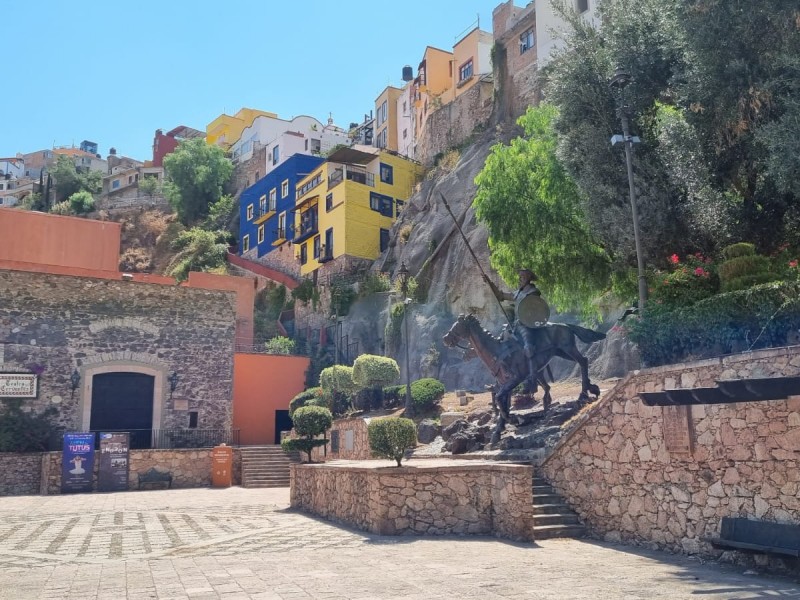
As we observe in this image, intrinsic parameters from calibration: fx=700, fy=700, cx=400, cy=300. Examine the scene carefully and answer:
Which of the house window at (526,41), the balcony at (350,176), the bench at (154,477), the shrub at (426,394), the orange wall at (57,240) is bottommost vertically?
the bench at (154,477)

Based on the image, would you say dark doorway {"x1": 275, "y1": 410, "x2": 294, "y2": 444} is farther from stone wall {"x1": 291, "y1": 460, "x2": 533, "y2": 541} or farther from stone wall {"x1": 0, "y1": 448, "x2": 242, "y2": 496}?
stone wall {"x1": 291, "y1": 460, "x2": 533, "y2": 541}

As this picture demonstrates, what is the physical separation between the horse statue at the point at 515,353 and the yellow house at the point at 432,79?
37487mm

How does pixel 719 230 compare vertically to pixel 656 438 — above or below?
above

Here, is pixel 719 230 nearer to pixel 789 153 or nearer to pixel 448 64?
pixel 789 153

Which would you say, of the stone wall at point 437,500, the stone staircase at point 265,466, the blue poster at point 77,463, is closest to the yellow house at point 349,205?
the stone staircase at point 265,466

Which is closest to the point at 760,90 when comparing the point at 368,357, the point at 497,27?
the point at 368,357

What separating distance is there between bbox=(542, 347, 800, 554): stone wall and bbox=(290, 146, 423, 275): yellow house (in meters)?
30.4

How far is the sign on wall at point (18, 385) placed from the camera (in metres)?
23.6

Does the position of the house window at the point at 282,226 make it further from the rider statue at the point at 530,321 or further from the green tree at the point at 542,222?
the rider statue at the point at 530,321

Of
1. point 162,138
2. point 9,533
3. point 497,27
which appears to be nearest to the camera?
point 9,533

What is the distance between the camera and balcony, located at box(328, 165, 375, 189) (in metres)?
42.1

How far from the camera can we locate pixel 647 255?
548 inches

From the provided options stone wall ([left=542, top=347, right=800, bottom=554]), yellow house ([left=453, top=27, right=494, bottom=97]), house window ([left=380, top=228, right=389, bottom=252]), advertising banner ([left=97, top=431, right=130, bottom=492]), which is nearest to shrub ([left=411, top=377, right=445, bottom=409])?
advertising banner ([left=97, top=431, right=130, bottom=492])

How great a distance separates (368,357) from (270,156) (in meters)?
38.5
